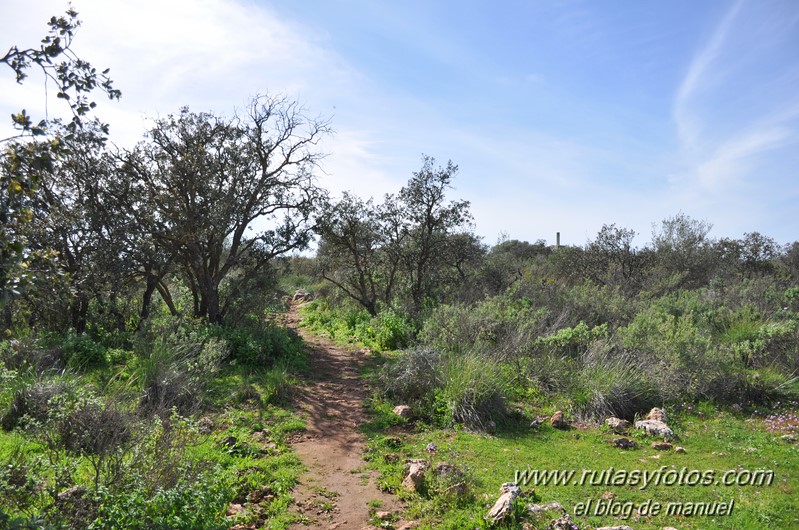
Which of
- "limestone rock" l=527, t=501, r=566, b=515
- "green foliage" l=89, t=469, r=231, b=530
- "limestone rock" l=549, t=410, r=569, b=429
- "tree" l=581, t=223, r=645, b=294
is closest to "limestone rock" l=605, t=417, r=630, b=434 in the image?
"limestone rock" l=549, t=410, r=569, b=429

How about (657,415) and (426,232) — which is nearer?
(657,415)

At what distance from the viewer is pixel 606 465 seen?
18.9ft

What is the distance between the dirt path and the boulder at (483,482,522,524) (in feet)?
2.88

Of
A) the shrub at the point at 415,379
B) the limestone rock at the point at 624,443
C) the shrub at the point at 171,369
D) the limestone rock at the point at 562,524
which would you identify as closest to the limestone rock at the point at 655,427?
the limestone rock at the point at 624,443

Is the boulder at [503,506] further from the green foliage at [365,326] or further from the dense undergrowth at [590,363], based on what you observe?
the green foliage at [365,326]

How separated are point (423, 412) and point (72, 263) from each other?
823 centimetres

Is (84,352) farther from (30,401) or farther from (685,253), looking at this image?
(685,253)

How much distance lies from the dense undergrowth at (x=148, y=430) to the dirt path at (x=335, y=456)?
10.3 inches

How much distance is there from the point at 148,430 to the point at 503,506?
334cm

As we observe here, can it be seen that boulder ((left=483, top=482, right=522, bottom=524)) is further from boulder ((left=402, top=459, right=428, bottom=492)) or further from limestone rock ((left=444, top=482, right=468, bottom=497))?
boulder ((left=402, top=459, right=428, bottom=492))

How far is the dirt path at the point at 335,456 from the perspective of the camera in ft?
15.9

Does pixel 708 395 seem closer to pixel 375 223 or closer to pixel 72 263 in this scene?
pixel 375 223

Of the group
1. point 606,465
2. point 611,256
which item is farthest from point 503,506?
point 611,256

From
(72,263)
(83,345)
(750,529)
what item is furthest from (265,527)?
(72,263)
